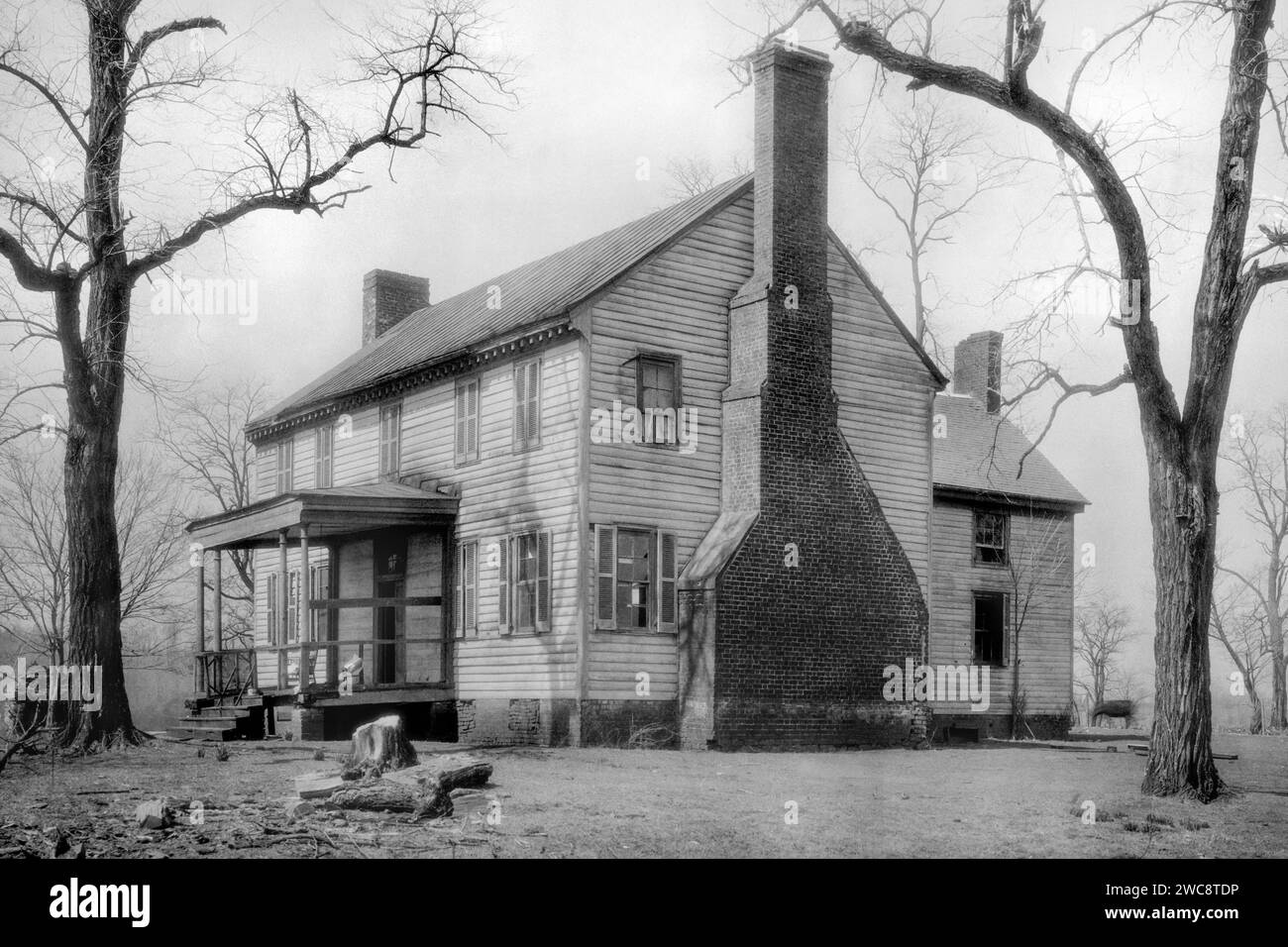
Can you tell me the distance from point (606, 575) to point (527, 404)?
10.7 feet

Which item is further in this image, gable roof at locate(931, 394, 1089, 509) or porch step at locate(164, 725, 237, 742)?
gable roof at locate(931, 394, 1089, 509)

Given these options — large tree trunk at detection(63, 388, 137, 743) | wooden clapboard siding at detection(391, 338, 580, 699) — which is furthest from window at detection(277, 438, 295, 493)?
large tree trunk at detection(63, 388, 137, 743)

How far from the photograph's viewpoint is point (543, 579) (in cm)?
2128

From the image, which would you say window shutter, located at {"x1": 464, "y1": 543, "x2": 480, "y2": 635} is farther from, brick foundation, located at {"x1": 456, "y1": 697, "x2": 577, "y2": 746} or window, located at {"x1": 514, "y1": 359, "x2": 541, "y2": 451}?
window, located at {"x1": 514, "y1": 359, "x2": 541, "y2": 451}

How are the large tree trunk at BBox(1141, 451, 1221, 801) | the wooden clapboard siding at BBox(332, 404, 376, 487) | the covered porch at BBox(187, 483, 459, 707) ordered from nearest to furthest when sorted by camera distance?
the large tree trunk at BBox(1141, 451, 1221, 801) → the covered porch at BBox(187, 483, 459, 707) → the wooden clapboard siding at BBox(332, 404, 376, 487)

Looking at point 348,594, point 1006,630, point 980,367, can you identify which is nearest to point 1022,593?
point 1006,630

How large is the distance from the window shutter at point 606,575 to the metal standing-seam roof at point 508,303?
11.4 feet

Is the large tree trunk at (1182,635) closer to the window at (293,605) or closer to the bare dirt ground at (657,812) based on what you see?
the bare dirt ground at (657,812)

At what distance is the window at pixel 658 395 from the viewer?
21359 millimetres

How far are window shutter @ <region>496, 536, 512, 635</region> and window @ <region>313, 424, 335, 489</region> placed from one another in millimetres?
7175

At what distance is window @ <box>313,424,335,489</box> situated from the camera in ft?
92.5

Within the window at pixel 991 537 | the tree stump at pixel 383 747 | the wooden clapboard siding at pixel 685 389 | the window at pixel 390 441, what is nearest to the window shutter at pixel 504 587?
the wooden clapboard siding at pixel 685 389

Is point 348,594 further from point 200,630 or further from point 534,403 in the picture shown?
point 534,403
